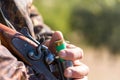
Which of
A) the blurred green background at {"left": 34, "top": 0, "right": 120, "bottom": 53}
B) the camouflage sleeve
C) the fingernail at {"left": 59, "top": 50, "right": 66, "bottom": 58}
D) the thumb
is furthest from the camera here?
the blurred green background at {"left": 34, "top": 0, "right": 120, "bottom": 53}

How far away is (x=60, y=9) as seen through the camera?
1187 centimetres

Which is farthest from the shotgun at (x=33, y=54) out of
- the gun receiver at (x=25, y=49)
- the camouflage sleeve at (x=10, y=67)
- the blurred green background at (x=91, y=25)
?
the blurred green background at (x=91, y=25)

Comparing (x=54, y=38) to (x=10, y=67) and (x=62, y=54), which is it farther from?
(x=10, y=67)

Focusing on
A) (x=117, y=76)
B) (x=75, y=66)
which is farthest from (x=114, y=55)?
(x=75, y=66)

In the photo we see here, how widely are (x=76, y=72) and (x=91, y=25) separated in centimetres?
1043

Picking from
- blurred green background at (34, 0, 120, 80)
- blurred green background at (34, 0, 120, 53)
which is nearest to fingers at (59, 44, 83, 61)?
blurred green background at (34, 0, 120, 80)

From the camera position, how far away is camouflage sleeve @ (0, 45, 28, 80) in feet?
6.40

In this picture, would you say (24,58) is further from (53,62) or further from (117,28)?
(117,28)

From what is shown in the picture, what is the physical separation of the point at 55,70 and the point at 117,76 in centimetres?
765

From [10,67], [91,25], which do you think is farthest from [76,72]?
[91,25]

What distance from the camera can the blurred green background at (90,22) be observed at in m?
11.9

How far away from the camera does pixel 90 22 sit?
500 inches

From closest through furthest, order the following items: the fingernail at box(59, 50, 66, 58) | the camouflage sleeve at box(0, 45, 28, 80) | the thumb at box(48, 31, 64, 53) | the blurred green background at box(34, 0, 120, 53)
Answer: the camouflage sleeve at box(0, 45, 28, 80) < the fingernail at box(59, 50, 66, 58) < the thumb at box(48, 31, 64, 53) < the blurred green background at box(34, 0, 120, 53)

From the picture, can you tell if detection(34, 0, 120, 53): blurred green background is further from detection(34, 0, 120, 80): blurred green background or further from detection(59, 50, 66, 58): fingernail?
detection(59, 50, 66, 58): fingernail
